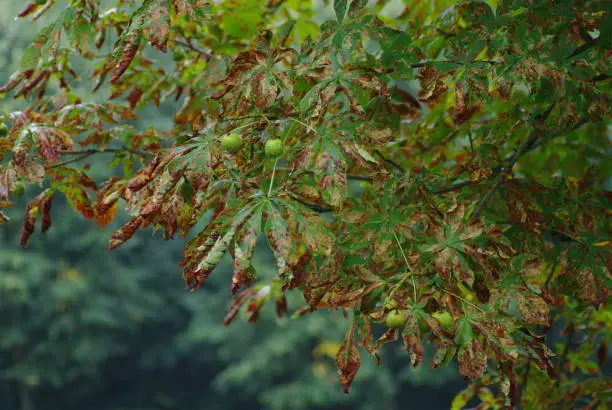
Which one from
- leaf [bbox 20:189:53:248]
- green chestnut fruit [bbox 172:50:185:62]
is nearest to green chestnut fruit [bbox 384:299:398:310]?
leaf [bbox 20:189:53:248]

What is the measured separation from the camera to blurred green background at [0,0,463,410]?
15.3 m

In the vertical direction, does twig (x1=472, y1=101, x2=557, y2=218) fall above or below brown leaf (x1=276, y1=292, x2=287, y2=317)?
above

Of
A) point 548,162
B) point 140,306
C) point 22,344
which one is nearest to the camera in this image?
point 548,162

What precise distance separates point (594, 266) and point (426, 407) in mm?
16355

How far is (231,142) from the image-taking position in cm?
126

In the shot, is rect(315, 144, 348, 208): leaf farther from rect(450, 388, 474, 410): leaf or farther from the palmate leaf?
rect(450, 388, 474, 410): leaf

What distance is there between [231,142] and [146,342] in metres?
16.9

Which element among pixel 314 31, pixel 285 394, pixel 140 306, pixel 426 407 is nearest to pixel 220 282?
pixel 140 306

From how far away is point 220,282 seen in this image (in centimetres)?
1688

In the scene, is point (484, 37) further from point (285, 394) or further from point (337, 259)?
point (285, 394)

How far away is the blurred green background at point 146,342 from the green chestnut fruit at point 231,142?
13.9 meters

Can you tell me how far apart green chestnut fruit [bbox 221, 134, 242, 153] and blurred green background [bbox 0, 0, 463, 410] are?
45.6ft

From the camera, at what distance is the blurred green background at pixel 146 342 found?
15.3 m

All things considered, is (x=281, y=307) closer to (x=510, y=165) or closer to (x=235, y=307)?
(x=235, y=307)
